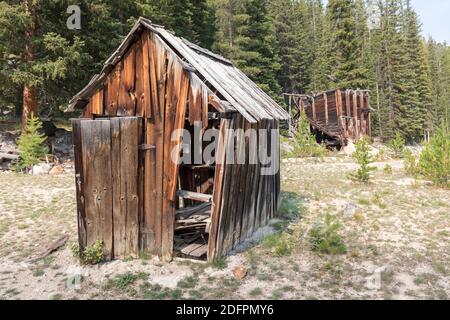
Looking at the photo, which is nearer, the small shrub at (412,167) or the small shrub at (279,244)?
the small shrub at (279,244)

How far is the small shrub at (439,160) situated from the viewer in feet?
42.9

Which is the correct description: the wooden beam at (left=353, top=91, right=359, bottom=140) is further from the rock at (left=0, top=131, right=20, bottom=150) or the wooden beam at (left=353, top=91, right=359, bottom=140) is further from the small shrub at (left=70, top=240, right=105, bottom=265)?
the small shrub at (left=70, top=240, right=105, bottom=265)

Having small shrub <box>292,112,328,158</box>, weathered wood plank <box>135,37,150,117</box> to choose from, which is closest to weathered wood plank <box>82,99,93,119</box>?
weathered wood plank <box>135,37,150,117</box>

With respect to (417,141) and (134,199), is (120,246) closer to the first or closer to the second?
(134,199)

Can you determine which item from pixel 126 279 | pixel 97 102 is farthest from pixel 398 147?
pixel 126 279

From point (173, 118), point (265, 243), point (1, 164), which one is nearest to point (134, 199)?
point (173, 118)

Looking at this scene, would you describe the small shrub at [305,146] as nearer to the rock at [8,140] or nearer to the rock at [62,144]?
the rock at [62,144]

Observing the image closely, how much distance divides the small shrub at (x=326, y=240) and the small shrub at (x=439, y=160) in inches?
297

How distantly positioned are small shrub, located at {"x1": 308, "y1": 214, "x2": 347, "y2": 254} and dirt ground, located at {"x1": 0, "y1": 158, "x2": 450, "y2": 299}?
16 cm

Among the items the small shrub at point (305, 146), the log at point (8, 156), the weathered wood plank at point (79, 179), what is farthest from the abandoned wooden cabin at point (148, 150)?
the small shrub at point (305, 146)

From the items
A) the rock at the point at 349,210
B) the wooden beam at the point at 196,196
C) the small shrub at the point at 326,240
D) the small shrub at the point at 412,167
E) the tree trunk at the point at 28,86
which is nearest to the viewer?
the wooden beam at the point at 196,196

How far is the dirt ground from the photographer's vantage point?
19.7 ft

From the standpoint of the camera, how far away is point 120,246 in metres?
7.00

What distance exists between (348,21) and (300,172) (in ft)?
85.2
